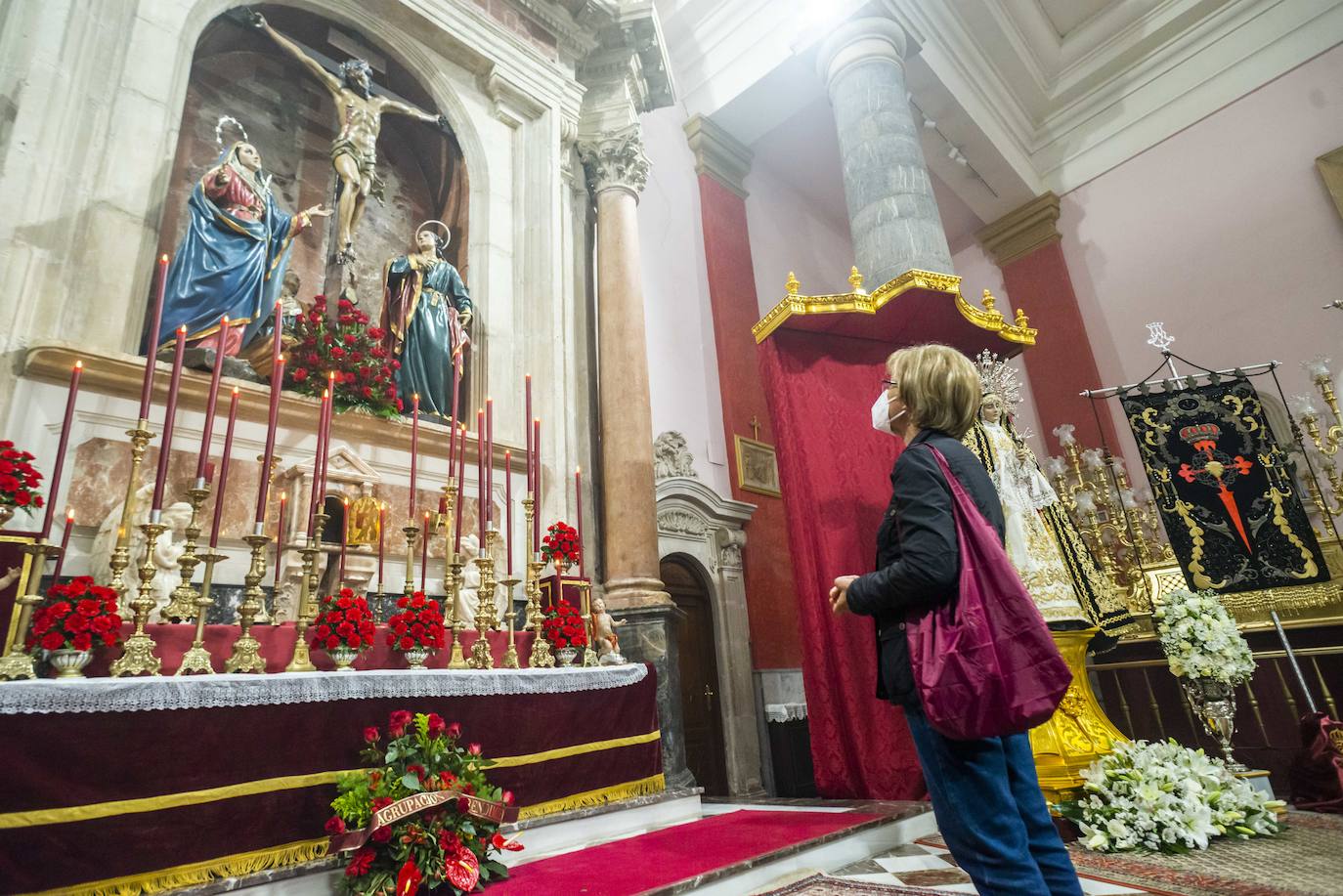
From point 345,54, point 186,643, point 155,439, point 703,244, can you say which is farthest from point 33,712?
point 703,244

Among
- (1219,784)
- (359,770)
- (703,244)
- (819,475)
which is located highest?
(703,244)

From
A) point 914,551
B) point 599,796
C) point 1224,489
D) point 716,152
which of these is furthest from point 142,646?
point 716,152

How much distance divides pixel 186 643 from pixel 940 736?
251 cm

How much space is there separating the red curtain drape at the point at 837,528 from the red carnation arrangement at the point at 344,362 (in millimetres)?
2394

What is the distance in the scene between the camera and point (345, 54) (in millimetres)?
5379

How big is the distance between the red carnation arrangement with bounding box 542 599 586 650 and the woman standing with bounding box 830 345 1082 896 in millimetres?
2225

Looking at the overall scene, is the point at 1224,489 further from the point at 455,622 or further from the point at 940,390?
the point at 455,622

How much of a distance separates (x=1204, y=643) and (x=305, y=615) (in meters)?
4.54

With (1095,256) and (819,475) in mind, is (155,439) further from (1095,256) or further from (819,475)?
(1095,256)

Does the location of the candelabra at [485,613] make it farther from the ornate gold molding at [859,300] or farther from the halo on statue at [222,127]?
the halo on statue at [222,127]

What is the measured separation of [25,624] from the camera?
2154mm

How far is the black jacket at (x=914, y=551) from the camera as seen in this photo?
150 cm

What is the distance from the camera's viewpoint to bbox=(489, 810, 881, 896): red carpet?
2.44 m

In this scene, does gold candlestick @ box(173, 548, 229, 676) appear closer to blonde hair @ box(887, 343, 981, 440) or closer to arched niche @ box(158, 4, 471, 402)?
blonde hair @ box(887, 343, 981, 440)
